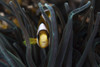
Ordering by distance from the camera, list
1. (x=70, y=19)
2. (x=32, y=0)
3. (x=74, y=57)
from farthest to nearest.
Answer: (x=32, y=0), (x=74, y=57), (x=70, y=19)

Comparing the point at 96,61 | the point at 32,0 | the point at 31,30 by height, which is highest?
the point at 32,0

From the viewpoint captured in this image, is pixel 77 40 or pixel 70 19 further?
pixel 77 40

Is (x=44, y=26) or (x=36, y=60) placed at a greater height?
(x=44, y=26)

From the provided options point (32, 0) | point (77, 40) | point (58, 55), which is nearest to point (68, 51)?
point (58, 55)

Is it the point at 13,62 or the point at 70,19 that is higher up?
the point at 70,19

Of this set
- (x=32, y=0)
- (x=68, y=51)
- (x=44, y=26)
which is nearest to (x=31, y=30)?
(x=44, y=26)

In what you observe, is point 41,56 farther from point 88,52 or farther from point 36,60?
point 88,52

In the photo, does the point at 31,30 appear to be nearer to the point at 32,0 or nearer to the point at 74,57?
the point at 74,57

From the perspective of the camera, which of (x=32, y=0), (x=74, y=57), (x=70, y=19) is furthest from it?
(x=32, y=0)

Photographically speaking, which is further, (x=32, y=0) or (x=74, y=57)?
(x=32, y=0)
